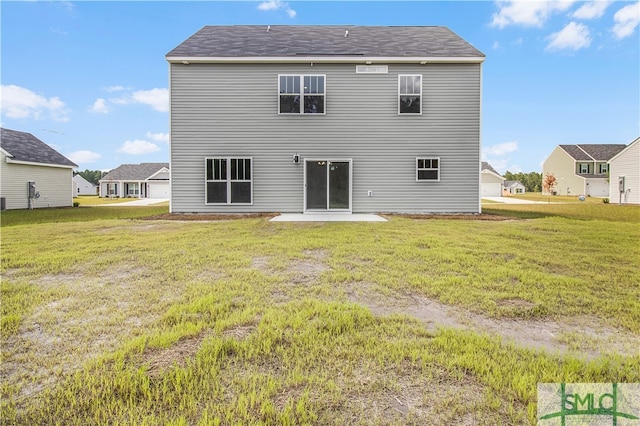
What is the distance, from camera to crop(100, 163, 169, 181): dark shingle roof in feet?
140

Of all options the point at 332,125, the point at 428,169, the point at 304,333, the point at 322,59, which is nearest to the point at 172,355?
the point at 304,333

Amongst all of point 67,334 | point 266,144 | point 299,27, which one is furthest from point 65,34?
point 67,334

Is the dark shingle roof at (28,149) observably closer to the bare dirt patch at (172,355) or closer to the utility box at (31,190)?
the utility box at (31,190)

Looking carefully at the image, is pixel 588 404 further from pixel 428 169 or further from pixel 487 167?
pixel 487 167

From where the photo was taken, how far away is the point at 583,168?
132ft

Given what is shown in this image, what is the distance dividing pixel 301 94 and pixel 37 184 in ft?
59.9

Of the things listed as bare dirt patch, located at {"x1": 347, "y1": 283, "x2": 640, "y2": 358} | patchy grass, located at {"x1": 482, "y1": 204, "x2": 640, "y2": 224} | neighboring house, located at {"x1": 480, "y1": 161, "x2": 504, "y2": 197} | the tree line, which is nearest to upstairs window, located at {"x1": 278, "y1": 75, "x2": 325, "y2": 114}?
patchy grass, located at {"x1": 482, "y1": 204, "x2": 640, "y2": 224}

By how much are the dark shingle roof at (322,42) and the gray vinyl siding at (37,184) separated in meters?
13.5

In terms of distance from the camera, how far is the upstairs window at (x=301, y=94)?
12.4m

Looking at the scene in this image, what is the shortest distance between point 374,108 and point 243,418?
1221 centimetres

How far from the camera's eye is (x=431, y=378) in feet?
6.75

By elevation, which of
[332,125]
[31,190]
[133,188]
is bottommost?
[31,190]

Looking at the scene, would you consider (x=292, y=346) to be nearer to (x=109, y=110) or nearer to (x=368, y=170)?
(x=368, y=170)

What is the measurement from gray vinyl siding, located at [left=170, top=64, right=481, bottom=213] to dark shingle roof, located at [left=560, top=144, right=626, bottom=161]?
39.6 meters
